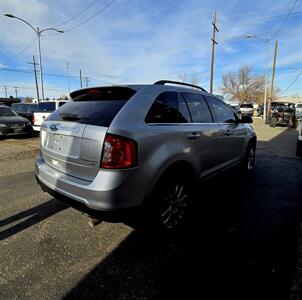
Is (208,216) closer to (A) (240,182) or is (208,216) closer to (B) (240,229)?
(B) (240,229)

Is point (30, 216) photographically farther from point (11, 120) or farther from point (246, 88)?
point (246, 88)

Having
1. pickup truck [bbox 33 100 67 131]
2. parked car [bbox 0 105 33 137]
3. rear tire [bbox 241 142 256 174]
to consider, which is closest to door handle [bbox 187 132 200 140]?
rear tire [bbox 241 142 256 174]

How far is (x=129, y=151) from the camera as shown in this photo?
2338 millimetres

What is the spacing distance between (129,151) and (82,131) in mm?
554

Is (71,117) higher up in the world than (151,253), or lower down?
higher up

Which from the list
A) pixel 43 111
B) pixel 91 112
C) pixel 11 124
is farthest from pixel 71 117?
pixel 43 111

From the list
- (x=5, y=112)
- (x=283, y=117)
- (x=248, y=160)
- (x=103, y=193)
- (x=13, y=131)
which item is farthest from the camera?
(x=283, y=117)

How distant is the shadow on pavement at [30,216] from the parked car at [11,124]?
27.8 ft

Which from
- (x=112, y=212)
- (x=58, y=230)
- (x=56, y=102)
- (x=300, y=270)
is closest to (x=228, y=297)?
(x=300, y=270)

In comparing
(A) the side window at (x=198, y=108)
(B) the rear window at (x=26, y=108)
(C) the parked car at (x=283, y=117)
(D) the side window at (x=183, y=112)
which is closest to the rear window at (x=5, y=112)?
(B) the rear window at (x=26, y=108)

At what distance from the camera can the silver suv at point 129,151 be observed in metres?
2.34

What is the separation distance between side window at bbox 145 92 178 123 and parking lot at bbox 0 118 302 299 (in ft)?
4.10

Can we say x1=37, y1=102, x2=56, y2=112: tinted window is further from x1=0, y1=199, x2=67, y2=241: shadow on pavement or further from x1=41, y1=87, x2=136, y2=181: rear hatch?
x1=41, y1=87, x2=136, y2=181: rear hatch

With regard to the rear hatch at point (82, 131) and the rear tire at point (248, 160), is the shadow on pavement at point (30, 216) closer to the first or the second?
the rear hatch at point (82, 131)
